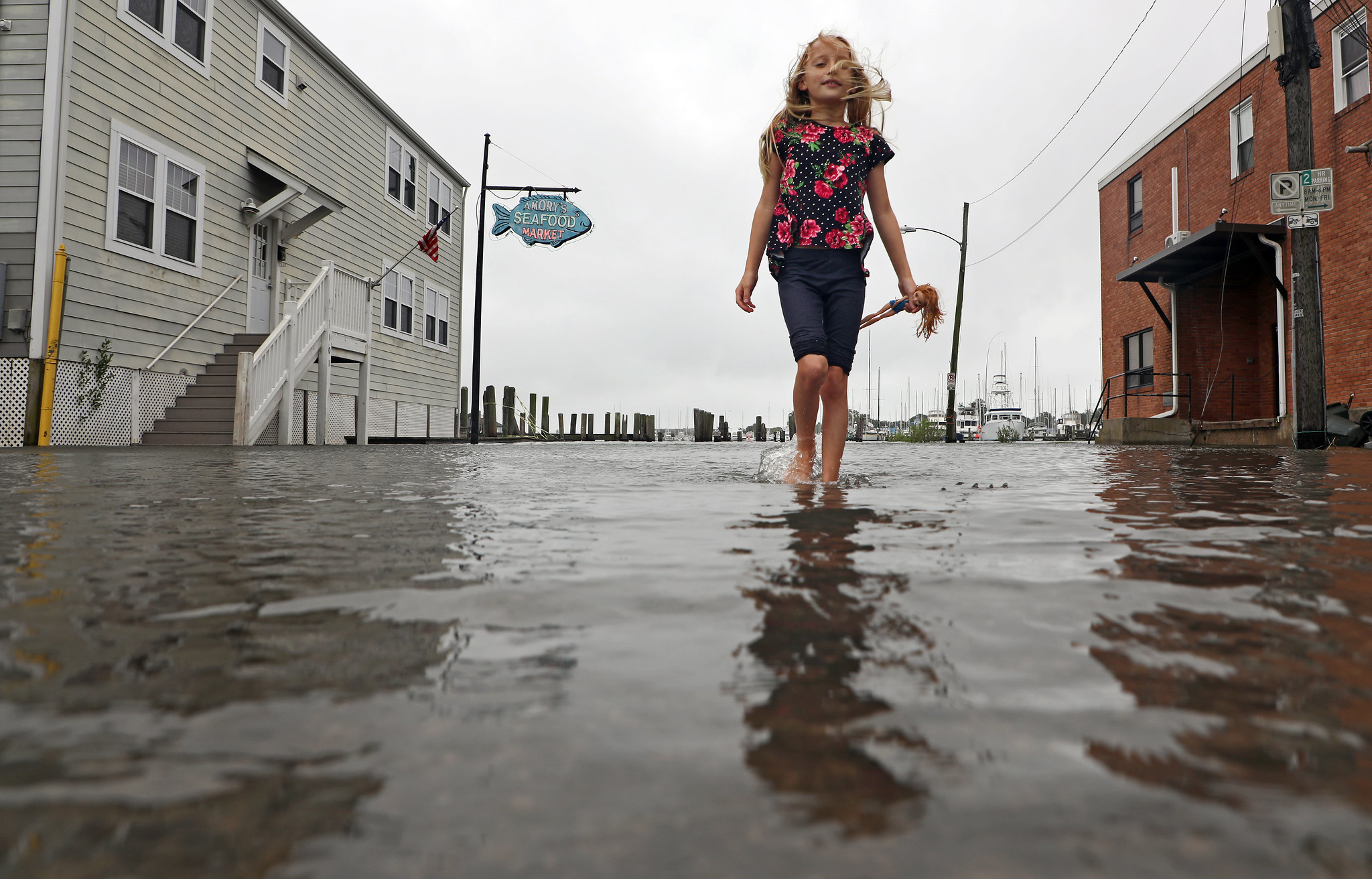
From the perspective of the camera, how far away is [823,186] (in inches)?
165

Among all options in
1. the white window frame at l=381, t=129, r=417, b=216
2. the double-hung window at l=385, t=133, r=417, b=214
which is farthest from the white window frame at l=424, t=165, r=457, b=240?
the double-hung window at l=385, t=133, r=417, b=214

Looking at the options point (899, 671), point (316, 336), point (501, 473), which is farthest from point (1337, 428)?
point (316, 336)

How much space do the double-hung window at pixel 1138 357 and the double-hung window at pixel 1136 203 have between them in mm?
2660

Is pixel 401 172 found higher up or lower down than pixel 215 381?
higher up

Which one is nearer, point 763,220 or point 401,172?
point 763,220

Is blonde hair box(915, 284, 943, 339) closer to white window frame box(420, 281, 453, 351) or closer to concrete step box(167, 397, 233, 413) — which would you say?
concrete step box(167, 397, 233, 413)

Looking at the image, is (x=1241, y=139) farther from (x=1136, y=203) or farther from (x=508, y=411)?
(x=508, y=411)

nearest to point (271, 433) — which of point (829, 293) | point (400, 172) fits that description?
point (400, 172)

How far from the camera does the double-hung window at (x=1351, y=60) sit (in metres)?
12.7

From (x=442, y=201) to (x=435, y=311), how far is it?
9.62 feet

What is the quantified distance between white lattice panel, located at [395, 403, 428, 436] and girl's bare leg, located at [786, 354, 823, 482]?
15993mm

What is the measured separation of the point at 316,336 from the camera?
13047 millimetres

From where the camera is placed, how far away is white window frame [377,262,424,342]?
59.7 ft

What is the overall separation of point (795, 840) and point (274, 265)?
622 inches
